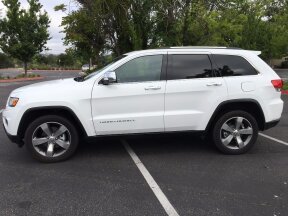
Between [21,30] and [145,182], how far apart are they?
98.9 ft

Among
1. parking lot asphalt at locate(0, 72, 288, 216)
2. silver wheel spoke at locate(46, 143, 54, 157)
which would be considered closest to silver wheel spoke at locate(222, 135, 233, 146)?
parking lot asphalt at locate(0, 72, 288, 216)

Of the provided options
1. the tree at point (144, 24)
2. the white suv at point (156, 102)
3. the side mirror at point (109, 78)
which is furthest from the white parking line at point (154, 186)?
the tree at point (144, 24)

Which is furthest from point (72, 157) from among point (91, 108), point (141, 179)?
point (141, 179)

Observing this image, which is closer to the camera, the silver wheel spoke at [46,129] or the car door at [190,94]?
the silver wheel spoke at [46,129]

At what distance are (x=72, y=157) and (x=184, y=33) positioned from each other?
11.7 m

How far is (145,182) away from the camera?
4.96 metres

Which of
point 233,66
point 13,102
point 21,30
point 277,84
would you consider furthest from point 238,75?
point 21,30

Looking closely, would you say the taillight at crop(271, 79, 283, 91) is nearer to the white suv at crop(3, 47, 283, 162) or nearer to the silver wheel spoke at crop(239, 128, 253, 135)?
the white suv at crop(3, 47, 283, 162)

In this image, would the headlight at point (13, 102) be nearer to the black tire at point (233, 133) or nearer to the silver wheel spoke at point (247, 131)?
the black tire at point (233, 133)

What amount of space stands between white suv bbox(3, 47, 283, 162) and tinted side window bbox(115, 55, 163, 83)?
16 millimetres

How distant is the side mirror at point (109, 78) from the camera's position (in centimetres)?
561

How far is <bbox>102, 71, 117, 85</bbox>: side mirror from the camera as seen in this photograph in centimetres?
561

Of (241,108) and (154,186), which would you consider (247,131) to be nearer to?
(241,108)

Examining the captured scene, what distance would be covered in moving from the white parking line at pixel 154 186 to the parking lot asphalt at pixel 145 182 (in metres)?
0.05
